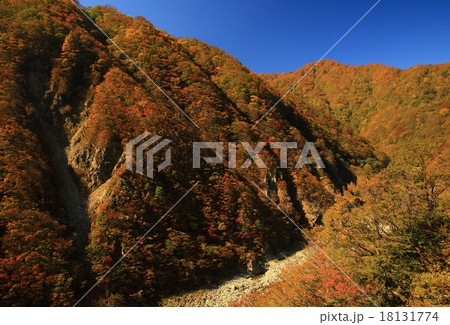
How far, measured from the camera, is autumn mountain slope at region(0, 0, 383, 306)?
15.0 m

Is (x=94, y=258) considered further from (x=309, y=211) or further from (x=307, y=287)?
(x=309, y=211)

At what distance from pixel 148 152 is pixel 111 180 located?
4.42 meters

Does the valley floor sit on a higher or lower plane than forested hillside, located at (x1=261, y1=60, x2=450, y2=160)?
lower

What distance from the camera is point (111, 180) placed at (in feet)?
65.7

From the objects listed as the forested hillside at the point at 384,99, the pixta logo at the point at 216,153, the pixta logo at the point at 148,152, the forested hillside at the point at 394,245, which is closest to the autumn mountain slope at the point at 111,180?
the pixta logo at the point at 148,152

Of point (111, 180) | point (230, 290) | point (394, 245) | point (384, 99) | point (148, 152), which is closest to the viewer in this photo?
point (394, 245)

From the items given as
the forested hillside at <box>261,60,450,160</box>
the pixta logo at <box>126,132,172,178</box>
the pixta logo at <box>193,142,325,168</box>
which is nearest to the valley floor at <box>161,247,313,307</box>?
the pixta logo at <box>126,132,172,178</box>

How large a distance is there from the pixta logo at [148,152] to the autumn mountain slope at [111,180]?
69 centimetres

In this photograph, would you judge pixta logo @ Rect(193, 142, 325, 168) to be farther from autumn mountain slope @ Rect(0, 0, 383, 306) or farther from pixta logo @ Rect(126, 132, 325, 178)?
autumn mountain slope @ Rect(0, 0, 383, 306)

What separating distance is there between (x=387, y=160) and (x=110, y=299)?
66449 millimetres

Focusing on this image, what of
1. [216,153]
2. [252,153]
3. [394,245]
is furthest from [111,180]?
[394,245]

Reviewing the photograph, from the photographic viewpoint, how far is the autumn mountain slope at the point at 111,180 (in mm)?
15016

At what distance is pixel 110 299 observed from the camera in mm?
15172

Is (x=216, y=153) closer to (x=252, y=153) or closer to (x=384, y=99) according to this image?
(x=252, y=153)
